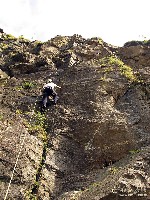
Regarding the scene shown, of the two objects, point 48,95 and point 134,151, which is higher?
point 48,95

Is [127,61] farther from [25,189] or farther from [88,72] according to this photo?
[25,189]

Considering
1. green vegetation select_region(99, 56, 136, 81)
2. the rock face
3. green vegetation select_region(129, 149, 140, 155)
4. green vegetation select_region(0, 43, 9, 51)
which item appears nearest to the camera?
the rock face

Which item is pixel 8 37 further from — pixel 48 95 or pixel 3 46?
pixel 48 95

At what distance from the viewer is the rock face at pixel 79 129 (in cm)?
1145

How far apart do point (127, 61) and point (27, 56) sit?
18.4ft

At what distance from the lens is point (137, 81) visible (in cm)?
1727

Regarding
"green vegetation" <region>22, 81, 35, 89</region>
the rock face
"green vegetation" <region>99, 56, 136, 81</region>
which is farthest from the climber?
"green vegetation" <region>99, 56, 136, 81</region>

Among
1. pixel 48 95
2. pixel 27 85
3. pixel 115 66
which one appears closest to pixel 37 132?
pixel 48 95

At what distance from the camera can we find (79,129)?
47.7 ft

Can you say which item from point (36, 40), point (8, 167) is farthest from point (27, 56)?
point (8, 167)

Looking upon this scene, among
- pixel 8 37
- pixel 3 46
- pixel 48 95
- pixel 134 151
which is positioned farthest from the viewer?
pixel 8 37

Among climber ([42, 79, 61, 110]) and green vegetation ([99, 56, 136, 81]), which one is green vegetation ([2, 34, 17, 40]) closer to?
green vegetation ([99, 56, 136, 81])

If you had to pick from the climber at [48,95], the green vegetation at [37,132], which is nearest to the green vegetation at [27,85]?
the climber at [48,95]

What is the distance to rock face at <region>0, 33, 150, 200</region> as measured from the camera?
1145 cm
